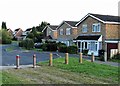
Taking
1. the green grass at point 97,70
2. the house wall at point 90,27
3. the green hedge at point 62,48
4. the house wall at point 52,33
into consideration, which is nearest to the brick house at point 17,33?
the house wall at point 52,33

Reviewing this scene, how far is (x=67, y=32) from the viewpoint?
5109 centimetres

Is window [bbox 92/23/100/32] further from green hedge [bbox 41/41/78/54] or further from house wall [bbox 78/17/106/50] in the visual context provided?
green hedge [bbox 41/41/78/54]

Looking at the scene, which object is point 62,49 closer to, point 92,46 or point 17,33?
point 92,46

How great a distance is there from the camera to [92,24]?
4069 centimetres

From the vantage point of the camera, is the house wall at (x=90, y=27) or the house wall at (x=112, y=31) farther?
the house wall at (x=90, y=27)

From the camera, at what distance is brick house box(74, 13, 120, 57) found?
123 ft

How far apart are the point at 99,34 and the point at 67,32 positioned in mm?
12860

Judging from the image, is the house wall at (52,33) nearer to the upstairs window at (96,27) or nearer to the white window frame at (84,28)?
the white window frame at (84,28)

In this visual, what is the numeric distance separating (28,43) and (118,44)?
930 inches

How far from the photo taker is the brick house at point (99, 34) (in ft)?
123

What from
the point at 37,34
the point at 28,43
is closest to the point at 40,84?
the point at 28,43

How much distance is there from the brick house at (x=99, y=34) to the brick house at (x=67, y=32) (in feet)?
22.9

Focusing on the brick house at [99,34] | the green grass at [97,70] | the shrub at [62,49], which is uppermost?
the brick house at [99,34]

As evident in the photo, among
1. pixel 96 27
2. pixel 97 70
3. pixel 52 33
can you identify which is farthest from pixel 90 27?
pixel 52 33
